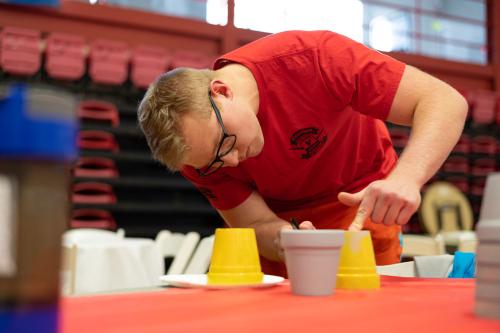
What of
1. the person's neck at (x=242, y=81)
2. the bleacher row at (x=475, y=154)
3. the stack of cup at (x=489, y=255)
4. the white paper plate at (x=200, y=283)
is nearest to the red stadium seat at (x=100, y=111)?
the person's neck at (x=242, y=81)

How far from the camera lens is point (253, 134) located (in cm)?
141

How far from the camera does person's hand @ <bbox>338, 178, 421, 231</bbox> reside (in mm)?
1108

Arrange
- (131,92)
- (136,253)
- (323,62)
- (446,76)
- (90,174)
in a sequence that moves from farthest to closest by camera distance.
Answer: (446,76) → (131,92) → (90,174) → (136,253) → (323,62)

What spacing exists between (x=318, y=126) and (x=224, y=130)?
358 millimetres

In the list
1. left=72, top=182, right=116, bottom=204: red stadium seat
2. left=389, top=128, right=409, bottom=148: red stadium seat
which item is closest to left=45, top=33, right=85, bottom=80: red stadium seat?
left=72, top=182, right=116, bottom=204: red stadium seat

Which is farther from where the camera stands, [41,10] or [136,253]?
[41,10]

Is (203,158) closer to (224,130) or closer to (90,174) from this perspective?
(224,130)

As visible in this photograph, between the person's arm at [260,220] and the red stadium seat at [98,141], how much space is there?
3.11 meters

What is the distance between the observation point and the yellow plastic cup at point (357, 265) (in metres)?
0.95

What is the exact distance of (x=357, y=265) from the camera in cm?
96

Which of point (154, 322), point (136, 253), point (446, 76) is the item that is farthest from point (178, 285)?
point (446, 76)

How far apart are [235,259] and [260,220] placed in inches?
24.2

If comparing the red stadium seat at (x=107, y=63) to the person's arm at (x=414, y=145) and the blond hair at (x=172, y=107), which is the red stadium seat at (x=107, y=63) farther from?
the person's arm at (x=414, y=145)

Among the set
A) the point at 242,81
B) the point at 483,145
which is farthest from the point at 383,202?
the point at 483,145
